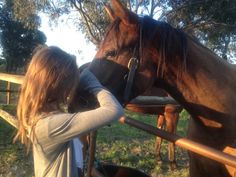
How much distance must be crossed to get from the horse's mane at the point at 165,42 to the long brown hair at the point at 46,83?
2.24 feet

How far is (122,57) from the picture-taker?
2.37m

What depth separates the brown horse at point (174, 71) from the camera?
7.68 ft

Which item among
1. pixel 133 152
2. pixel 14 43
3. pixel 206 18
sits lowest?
pixel 133 152

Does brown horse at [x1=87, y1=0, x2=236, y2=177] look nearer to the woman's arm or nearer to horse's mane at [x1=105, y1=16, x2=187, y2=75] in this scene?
horse's mane at [x1=105, y1=16, x2=187, y2=75]

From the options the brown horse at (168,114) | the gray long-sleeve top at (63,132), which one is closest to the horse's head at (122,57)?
the gray long-sleeve top at (63,132)

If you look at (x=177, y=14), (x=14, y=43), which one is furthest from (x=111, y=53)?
(x=14, y=43)

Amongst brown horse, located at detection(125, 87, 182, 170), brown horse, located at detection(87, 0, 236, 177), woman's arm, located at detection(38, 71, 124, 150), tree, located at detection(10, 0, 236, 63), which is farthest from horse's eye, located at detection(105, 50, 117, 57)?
tree, located at detection(10, 0, 236, 63)

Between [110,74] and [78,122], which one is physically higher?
[110,74]

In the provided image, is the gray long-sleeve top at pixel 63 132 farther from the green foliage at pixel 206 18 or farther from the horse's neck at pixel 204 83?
the green foliage at pixel 206 18

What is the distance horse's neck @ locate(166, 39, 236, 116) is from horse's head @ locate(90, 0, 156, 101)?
21 centimetres

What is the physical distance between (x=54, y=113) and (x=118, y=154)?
14.2ft

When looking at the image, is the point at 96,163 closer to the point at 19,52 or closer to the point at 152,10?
the point at 152,10

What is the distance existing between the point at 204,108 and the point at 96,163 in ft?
3.61

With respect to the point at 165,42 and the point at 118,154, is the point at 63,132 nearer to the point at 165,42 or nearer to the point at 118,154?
the point at 165,42
